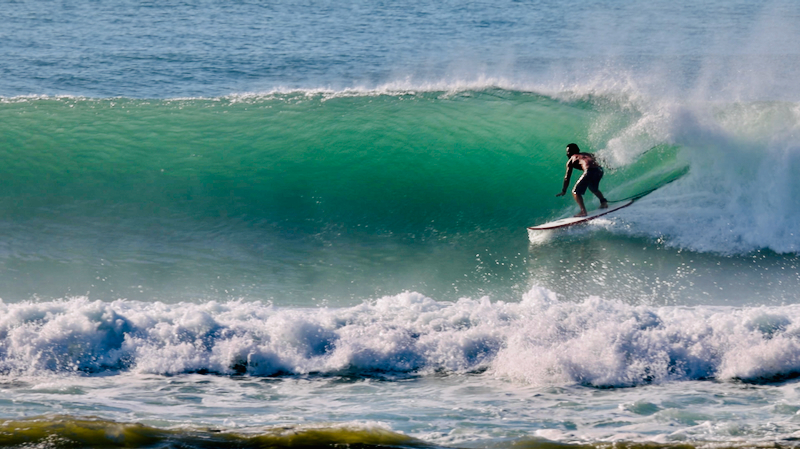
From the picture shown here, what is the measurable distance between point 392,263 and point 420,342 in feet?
7.59

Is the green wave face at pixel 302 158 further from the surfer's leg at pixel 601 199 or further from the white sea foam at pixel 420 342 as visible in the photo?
the white sea foam at pixel 420 342

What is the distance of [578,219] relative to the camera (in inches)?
328

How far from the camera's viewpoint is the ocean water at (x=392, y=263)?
189 inches

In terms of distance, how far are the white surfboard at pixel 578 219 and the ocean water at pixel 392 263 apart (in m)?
0.12

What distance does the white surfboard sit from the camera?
27.3ft

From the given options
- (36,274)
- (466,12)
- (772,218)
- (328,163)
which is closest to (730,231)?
(772,218)

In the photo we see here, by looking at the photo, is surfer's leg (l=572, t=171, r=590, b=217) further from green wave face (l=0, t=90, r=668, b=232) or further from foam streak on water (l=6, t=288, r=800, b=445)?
foam streak on water (l=6, t=288, r=800, b=445)

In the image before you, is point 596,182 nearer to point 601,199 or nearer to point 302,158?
point 601,199

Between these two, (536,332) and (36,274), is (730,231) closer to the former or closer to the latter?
(536,332)

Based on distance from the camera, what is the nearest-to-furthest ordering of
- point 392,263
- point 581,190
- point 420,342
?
1. point 420,342
2. point 392,263
3. point 581,190

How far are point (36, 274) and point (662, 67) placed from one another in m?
14.4

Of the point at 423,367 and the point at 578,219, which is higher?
the point at 578,219

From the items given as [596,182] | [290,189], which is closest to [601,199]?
[596,182]

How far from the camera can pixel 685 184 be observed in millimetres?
9062
